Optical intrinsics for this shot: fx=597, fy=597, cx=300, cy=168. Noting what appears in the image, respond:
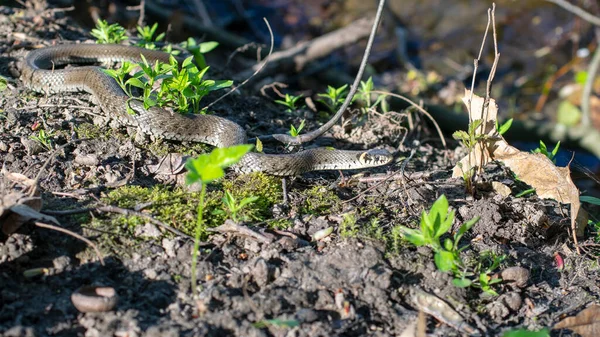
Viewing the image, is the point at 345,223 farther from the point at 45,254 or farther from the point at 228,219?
the point at 45,254

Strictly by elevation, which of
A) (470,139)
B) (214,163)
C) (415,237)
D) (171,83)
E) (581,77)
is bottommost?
(581,77)

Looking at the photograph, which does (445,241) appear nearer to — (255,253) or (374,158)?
(255,253)

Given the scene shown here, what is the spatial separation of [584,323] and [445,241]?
3.22ft

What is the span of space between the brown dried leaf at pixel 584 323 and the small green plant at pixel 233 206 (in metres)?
2.10

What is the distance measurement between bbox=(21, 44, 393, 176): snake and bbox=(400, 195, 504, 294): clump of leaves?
1.44 m

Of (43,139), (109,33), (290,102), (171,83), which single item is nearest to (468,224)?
(171,83)

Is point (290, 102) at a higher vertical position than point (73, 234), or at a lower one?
lower

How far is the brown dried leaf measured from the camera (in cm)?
367

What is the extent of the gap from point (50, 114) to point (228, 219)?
2.19m

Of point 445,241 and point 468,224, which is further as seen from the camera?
point 445,241

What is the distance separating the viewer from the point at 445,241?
379 cm

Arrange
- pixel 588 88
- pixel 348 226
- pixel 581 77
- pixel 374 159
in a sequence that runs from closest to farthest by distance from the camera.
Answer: pixel 348 226, pixel 374 159, pixel 588 88, pixel 581 77

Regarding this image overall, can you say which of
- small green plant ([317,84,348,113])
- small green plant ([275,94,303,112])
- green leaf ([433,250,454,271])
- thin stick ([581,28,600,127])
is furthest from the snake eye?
thin stick ([581,28,600,127])

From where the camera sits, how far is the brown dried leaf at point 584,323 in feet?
12.0
